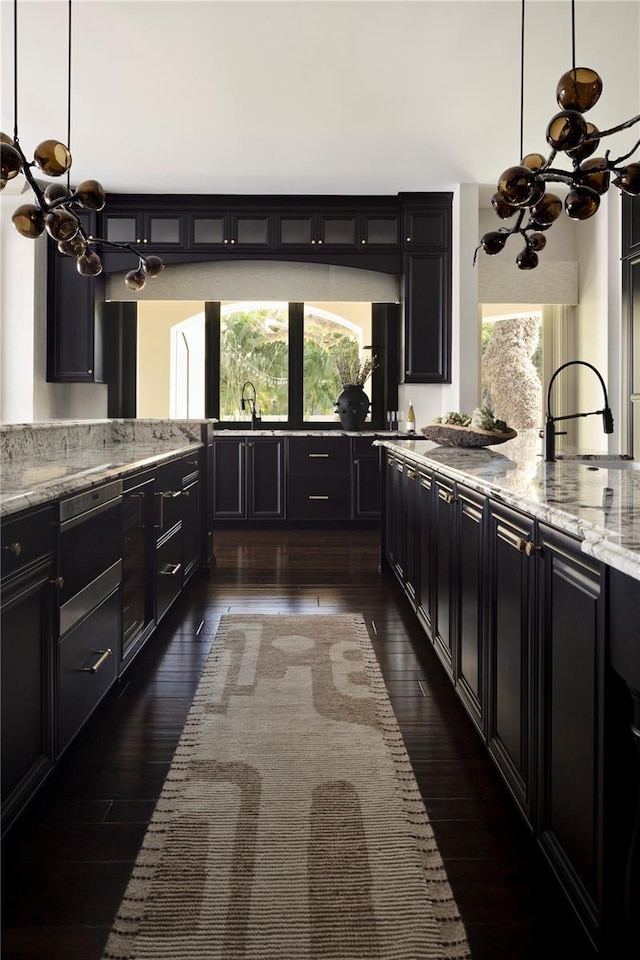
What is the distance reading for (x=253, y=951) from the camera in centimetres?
138

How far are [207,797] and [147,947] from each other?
22.4 inches

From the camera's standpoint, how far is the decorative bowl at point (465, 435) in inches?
144

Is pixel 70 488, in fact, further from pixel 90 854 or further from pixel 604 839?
pixel 604 839

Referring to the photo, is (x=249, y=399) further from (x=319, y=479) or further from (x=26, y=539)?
(x=26, y=539)

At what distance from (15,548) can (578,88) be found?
2.31 meters

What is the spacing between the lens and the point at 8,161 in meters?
2.62

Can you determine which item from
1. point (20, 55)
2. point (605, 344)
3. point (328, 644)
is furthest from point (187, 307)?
point (328, 644)

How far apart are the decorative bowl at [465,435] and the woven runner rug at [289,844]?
57.2 inches

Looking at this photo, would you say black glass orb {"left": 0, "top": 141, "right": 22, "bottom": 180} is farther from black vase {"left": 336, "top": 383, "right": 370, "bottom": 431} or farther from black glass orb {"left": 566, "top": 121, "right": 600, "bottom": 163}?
black vase {"left": 336, "top": 383, "right": 370, "bottom": 431}

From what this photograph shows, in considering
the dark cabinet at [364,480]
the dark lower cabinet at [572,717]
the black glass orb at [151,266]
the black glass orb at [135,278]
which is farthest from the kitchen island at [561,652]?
the dark cabinet at [364,480]

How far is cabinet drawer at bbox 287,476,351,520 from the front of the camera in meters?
6.94

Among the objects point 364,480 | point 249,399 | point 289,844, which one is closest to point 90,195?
point 289,844

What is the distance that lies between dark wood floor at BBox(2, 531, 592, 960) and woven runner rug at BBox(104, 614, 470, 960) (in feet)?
0.18

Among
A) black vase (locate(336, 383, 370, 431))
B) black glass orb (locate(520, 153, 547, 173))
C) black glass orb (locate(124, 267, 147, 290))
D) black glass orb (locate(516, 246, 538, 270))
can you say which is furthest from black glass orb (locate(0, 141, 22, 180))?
black vase (locate(336, 383, 370, 431))
